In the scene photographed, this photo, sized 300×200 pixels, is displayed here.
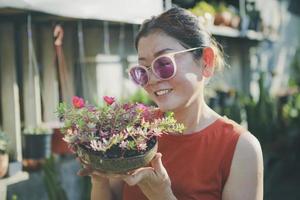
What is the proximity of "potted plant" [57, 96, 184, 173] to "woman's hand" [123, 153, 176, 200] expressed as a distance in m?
0.03

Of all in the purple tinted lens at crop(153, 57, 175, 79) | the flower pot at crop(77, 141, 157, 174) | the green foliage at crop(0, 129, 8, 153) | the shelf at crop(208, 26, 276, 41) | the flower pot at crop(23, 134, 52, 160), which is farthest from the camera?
the shelf at crop(208, 26, 276, 41)

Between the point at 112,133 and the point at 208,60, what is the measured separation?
0.55 m

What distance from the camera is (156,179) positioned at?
1.92 meters

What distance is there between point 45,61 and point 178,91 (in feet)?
13.9

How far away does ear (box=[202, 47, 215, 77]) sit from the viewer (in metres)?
2.17

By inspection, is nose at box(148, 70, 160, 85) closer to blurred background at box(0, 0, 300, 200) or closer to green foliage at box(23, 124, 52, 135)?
blurred background at box(0, 0, 300, 200)

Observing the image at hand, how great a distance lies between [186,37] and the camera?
2.09m

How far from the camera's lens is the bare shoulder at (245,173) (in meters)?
1.99

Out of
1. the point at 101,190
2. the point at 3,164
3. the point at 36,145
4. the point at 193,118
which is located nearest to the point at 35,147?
the point at 36,145

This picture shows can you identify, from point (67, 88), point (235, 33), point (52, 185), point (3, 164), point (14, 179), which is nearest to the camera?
point (52, 185)

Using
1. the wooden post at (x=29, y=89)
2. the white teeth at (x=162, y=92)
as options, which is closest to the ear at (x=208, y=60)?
the white teeth at (x=162, y=92)

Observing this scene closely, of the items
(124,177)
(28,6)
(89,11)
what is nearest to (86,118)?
(124,177)

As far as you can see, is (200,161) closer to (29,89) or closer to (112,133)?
(112,133)

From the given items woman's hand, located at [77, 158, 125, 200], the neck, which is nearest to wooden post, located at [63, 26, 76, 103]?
woman's hand, located at [77, 158, 125, 200]
